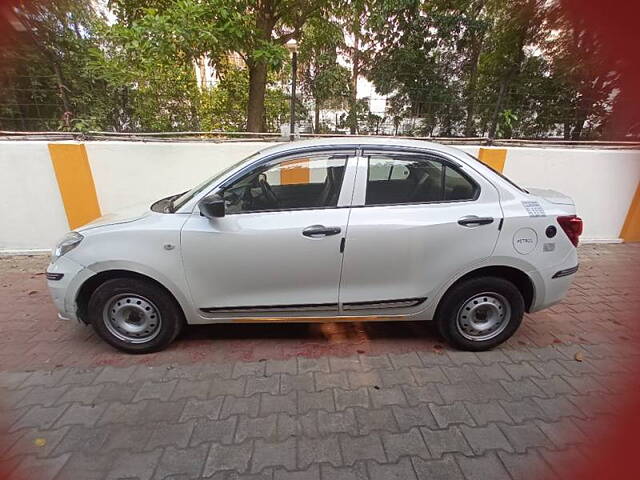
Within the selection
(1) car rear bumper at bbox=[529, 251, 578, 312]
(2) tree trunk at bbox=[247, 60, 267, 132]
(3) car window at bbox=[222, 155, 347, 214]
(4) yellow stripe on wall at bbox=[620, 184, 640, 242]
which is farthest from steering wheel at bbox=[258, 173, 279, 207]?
(4) yellow stripe on wall at bbox=[620, 184, 640, 242]

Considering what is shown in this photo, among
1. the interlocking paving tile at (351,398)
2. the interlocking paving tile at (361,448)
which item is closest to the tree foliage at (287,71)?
the interlocking paving tile at (351,398)

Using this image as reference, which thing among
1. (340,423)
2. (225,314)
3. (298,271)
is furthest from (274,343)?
(340,423)

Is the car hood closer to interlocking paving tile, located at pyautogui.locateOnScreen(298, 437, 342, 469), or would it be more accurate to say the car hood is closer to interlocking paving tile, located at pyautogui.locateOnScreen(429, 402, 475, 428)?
interlocking paving tile, located at pyautogui.locateOnScreen(298, 437, 342, 469)

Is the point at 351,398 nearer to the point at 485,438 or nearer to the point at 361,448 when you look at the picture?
the point at 361,448

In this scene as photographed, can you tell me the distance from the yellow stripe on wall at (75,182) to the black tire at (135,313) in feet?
8.65

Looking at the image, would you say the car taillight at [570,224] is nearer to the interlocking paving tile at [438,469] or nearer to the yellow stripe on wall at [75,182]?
the interlocking paving tile at [438,469]

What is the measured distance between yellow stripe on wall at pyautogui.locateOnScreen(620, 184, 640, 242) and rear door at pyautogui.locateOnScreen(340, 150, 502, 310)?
4.34m

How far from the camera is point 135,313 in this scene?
8.54 feet

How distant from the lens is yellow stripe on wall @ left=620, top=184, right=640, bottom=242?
5.08m

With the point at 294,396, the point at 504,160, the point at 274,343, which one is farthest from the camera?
the point at 504,160

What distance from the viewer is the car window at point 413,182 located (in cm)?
250

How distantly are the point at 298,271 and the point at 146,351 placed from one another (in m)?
1.41

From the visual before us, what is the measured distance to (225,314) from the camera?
259 centimetres

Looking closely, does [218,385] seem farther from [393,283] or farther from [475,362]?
[475,362]
